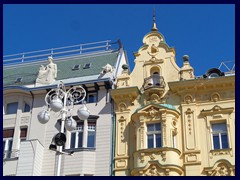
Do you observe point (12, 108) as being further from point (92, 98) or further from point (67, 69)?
point (92, 98)

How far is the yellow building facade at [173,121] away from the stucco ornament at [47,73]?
464cm

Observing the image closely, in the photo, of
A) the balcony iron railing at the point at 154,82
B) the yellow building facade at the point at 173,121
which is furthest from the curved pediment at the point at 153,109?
the balcony iron railing at the point at 154,82

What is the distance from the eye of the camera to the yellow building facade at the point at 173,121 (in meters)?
20.9

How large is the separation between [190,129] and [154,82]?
374 centimetres

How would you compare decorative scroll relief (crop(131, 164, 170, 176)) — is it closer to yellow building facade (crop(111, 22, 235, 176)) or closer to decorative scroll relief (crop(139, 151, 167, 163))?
yellow building facade (crop(111, 22, 235, 176))

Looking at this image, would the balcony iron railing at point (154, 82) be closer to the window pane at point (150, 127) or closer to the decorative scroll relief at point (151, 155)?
the window pane at point (150, 127)

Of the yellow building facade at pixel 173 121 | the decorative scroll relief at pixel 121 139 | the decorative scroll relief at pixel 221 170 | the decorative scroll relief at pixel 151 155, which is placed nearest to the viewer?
the decorative scroll relief at pixel 221 170

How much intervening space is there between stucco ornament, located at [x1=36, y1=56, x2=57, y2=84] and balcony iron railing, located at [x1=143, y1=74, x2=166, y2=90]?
6089 mm

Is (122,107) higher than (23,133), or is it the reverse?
(122,107)

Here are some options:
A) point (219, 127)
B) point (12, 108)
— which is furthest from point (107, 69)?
point (219, 127)

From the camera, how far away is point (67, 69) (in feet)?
90.8

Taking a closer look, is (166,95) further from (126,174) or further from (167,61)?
(126,174)

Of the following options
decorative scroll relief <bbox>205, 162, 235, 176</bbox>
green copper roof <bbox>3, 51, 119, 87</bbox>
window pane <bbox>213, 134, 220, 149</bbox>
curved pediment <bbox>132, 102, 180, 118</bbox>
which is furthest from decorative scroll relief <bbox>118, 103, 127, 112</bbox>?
decorative scroll relief <bbox>205, 162, 235, 176</bbox>

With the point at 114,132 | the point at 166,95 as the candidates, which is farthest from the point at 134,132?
the point at 166,95
